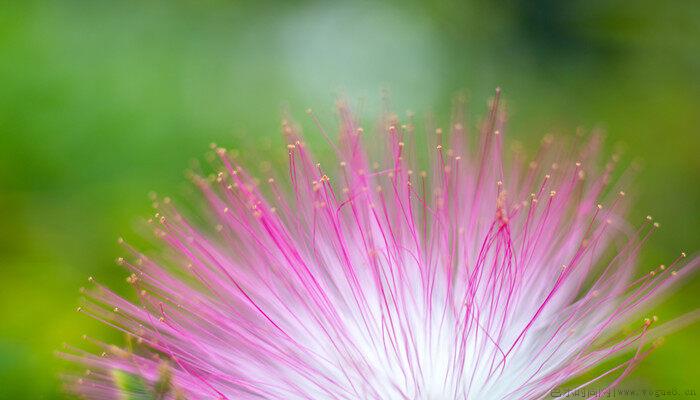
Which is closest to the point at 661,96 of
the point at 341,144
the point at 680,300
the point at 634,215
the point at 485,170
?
the point at 634,215

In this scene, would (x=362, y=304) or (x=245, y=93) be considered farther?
(x=245, y=93)

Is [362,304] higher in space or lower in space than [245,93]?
lower

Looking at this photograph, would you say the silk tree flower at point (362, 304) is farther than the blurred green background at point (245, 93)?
No

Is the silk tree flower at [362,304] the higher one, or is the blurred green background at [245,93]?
the blurred green background at [245,93]

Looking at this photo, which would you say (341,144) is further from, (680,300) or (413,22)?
(413,22)
